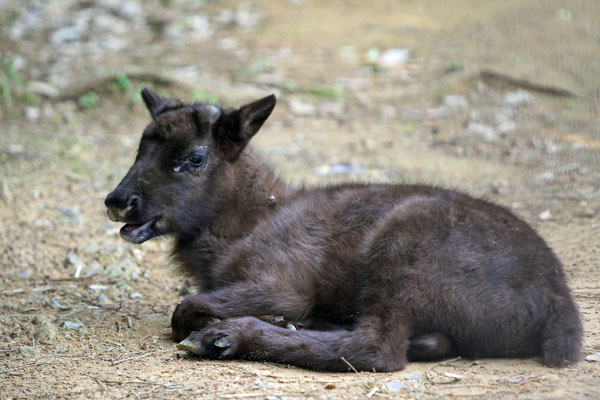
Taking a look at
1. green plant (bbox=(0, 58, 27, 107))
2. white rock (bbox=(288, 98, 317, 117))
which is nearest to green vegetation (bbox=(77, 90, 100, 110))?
green plant (bbox=(0, 58, 27, 107))

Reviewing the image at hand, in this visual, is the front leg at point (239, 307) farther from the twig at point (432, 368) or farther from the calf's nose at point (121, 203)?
the twig at point (432, 368)

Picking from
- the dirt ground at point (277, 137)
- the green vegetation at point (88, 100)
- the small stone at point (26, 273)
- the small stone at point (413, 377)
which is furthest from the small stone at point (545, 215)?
the green vegetation at point (88, 100)

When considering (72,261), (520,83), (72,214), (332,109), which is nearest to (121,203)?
(72,261)

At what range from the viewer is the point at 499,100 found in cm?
1116

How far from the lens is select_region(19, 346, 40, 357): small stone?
15.0 ft

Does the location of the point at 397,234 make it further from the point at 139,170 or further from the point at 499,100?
the point at 499,100

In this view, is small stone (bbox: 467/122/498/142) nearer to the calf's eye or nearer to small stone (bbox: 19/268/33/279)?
the calf's eye

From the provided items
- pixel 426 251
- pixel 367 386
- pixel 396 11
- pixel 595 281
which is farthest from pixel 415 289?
pixel 396 11

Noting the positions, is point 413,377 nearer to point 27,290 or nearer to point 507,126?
point 27,290

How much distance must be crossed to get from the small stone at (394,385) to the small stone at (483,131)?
6529 millimetres

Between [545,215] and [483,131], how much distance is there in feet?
10.6

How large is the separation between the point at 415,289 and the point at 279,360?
2.94ft

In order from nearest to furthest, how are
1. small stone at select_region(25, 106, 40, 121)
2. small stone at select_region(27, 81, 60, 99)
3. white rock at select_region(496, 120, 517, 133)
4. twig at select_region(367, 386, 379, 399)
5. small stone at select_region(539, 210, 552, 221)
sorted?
twig at select_region(367, 386, 379, 399)
small stone at select_region(539, 210, 552, 221)
white rock at select_region(496, 120, 517, 133)
small stone at select_region(25, 106, 40, 121)
small stone at select_region(27, 81, 60, 99)

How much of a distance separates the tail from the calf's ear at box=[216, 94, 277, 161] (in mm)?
2342
